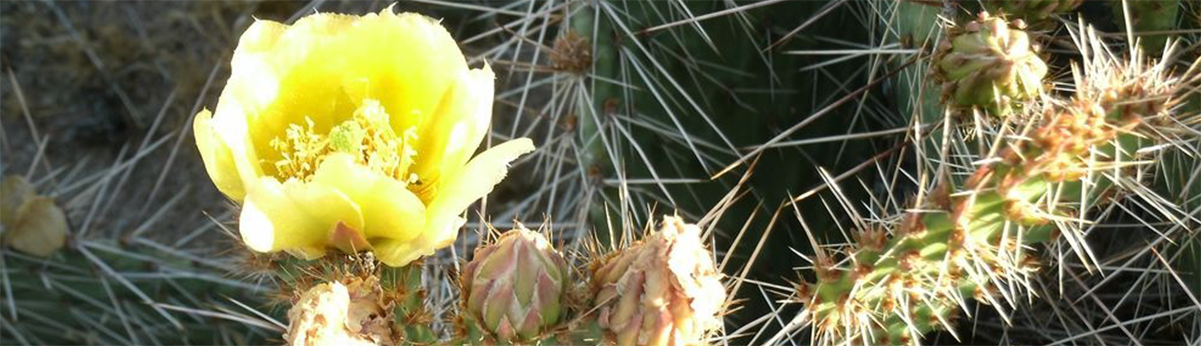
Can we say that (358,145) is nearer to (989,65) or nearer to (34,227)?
(989,65)

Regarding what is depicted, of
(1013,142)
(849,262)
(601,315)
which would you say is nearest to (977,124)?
(1013,142)

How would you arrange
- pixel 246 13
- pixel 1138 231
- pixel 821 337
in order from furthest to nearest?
pixel 246 13 < pixel 1138 231 < pixel 821 337

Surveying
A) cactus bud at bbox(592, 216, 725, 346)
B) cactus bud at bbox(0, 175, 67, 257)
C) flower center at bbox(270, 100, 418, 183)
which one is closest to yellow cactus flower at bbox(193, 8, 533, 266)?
flower center at bbox(270, 100, 418, 183)

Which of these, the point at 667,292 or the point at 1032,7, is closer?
the point at 667,292

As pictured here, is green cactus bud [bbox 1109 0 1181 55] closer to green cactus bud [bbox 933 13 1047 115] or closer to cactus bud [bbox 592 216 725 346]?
green cactus bud [bbox 933 13 1047 115]

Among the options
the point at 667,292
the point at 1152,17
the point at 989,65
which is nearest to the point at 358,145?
the point at 667,292

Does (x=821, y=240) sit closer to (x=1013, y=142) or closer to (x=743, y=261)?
(x=743, y=261)

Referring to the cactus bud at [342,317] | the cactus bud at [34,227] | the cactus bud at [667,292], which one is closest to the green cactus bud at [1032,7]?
the cactus bud at [667,292]
